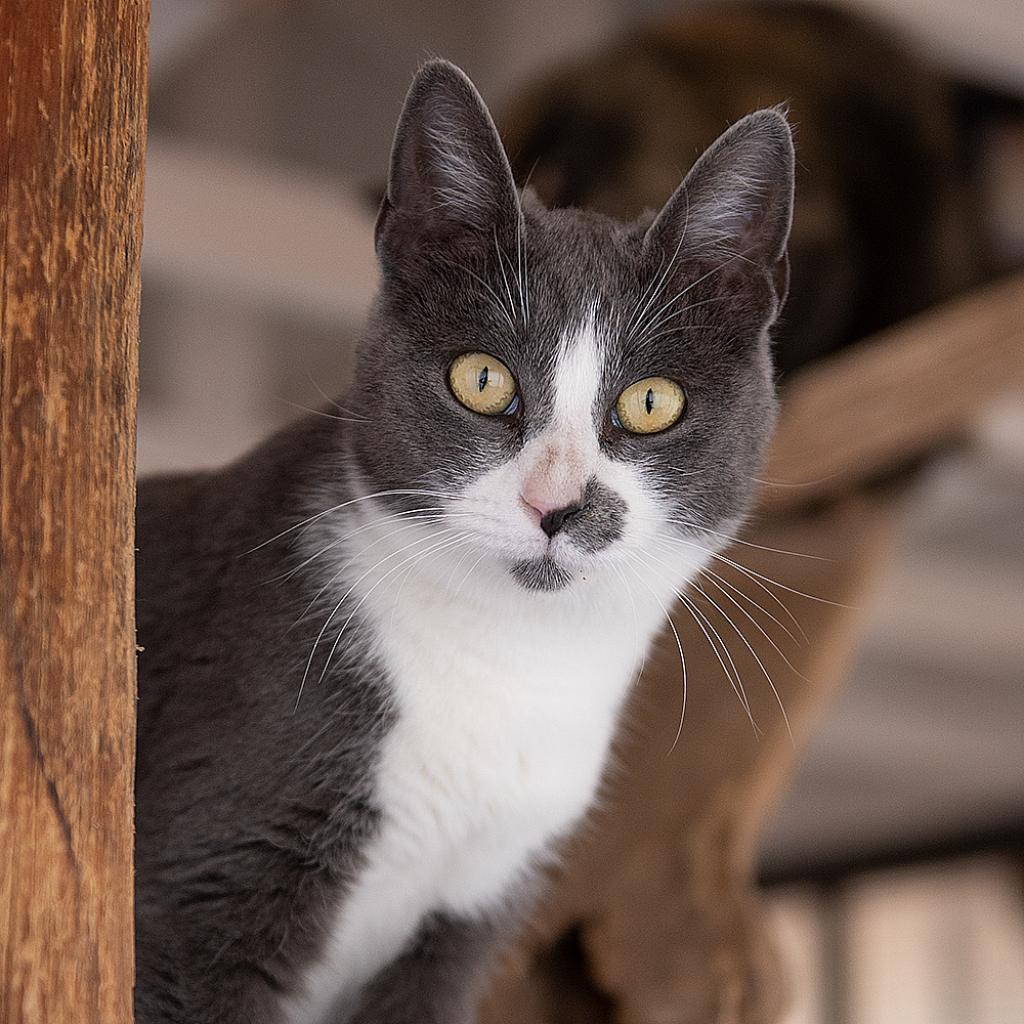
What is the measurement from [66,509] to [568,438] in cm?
33

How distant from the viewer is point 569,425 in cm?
92

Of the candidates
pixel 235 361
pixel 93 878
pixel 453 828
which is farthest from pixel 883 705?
pixel 93 878

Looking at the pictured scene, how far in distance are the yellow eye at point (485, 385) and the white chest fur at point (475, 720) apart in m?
0.14

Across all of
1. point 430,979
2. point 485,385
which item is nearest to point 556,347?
point 485,385

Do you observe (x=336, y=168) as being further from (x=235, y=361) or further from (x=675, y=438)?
(x=675, y=438)

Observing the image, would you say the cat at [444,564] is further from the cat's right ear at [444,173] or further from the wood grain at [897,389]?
the wood grain at [897,389]

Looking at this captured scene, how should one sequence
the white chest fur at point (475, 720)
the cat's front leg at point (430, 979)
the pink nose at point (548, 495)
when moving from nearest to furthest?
the pink nose at point (548, 495)
the white chest fur at point (475, 720)
the cat's front leg at point (430, 979)

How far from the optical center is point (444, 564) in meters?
1.02

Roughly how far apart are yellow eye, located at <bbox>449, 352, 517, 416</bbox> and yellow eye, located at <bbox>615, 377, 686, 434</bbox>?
0.24 feet

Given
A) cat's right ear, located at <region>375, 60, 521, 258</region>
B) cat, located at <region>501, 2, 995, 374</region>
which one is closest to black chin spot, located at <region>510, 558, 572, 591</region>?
cat's right ear, located at <region>375, 60, 521, 258</region>

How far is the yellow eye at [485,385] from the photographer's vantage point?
0.94 meters

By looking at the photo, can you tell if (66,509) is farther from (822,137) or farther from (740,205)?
(822,137)

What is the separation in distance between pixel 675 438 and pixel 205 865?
43cm

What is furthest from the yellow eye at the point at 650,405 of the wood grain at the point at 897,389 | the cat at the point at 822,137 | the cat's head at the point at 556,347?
the cat at the point at 822,137
